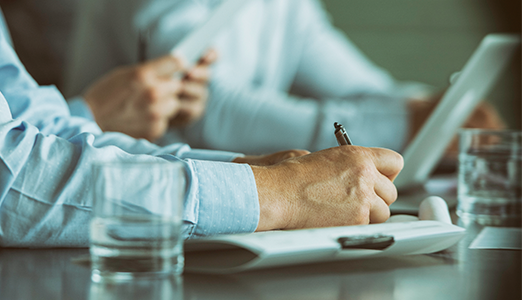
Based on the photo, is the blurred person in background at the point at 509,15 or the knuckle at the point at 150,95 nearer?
the knuckle at the point at 150,95

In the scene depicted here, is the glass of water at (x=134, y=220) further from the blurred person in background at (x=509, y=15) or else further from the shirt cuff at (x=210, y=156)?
the blurred person in background at (x=509, y=15)

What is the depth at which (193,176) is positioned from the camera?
16.6 inches

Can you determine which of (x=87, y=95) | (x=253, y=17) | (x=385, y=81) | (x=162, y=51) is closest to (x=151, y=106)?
(x=87, y=95)

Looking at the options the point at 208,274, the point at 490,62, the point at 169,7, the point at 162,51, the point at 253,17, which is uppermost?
the point at 253,17

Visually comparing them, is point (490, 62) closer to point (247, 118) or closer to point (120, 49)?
point (247, 118)

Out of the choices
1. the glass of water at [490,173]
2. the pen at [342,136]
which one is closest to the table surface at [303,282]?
the pen at [342,136]

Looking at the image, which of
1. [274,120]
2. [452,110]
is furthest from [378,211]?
[274,120]

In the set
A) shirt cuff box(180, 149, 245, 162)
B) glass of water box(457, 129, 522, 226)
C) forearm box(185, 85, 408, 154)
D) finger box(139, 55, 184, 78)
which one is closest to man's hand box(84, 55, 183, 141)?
finger box(139, 55, 184, 78)

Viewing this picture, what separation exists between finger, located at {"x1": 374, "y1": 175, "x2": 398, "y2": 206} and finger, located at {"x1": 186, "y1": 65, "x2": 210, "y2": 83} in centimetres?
81

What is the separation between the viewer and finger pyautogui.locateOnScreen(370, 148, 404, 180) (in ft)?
1.61

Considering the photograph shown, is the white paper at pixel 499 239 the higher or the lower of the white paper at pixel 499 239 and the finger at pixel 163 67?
the lower

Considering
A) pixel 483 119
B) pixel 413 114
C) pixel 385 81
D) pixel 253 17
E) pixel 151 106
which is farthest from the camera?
pixel 385 81

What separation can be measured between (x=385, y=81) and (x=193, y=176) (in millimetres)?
1649

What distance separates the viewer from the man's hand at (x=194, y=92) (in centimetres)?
122
